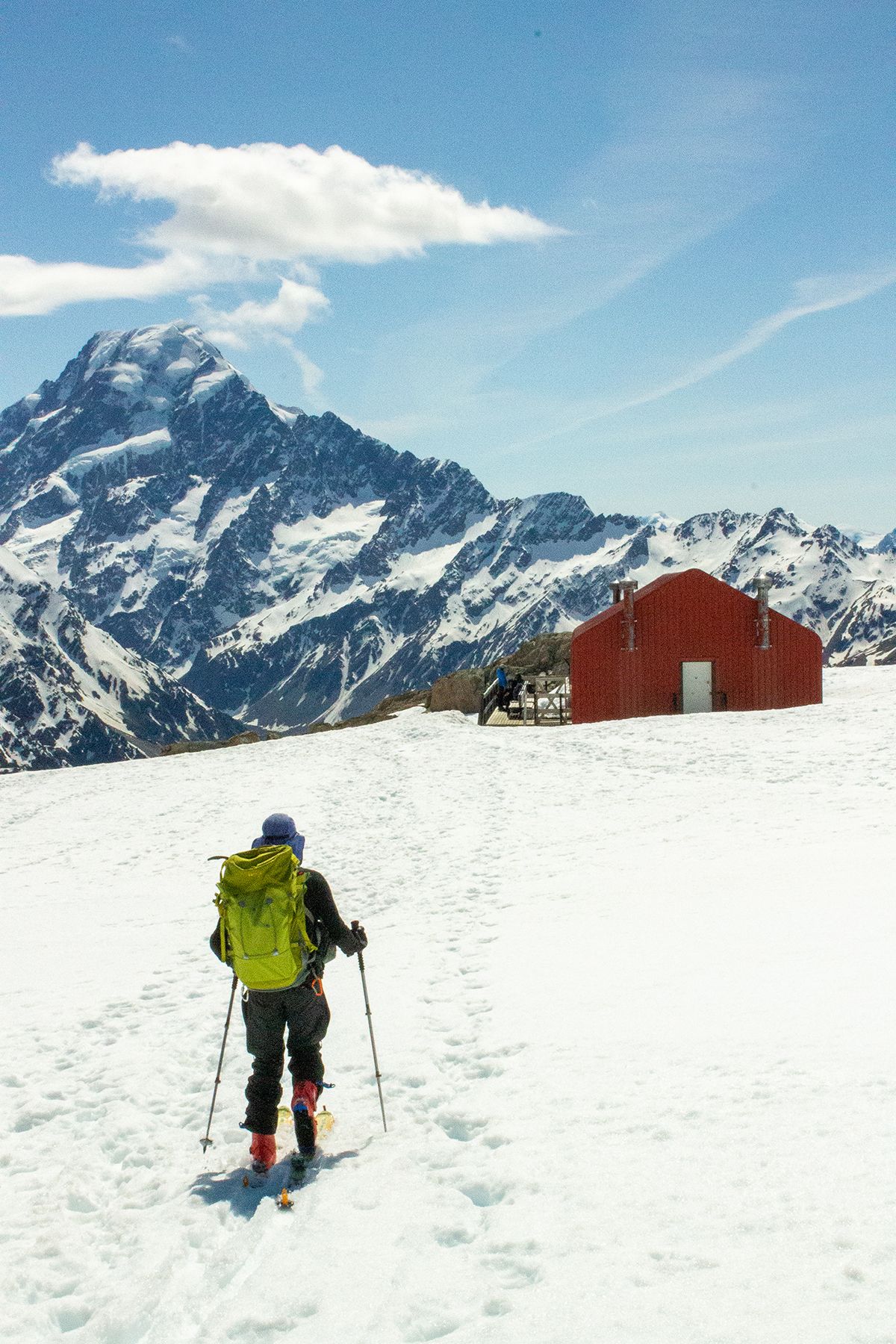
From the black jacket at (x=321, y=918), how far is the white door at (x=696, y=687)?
34.7m

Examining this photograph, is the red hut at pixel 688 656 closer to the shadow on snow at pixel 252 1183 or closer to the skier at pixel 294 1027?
the skier at pixel 294 1027

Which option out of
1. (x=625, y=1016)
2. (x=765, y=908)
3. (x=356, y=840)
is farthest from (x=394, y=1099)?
(x=356, y=840)

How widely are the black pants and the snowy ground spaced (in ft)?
1.83

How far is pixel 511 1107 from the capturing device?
7758mm

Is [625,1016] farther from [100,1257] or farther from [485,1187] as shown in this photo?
[100,1257]

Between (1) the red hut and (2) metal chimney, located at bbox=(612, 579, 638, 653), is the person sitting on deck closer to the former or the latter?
(1) the red hut

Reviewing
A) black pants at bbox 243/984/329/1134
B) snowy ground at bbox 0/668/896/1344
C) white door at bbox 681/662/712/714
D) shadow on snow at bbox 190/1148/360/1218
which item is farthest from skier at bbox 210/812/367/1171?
white door at bbox 681/662/712/714

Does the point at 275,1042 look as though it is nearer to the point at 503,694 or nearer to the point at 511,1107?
the point at 511,1107

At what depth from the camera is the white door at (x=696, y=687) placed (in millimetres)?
Result: 40688

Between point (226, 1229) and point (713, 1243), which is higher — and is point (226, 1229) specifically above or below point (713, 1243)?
below

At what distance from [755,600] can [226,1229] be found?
37.7 metres

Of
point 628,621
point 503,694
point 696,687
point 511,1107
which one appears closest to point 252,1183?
point 511,1107

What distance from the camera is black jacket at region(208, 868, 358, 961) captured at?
24.9ft

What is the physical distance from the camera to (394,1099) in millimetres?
8312
